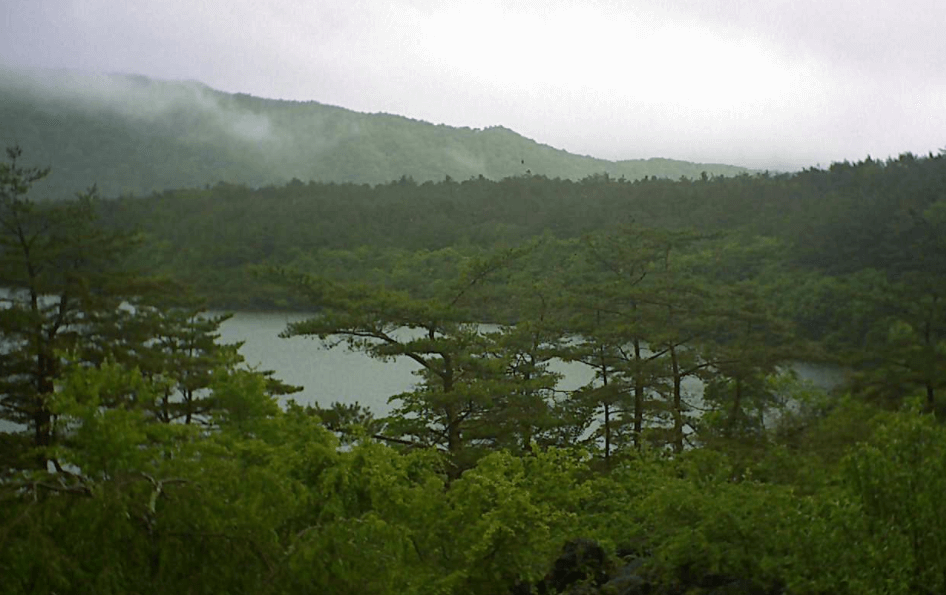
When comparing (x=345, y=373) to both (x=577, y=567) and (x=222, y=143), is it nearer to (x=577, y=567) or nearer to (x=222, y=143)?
(x=577, y=567)

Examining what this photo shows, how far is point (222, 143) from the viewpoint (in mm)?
145500

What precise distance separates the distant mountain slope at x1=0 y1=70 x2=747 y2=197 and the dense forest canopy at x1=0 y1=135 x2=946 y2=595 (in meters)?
93.1

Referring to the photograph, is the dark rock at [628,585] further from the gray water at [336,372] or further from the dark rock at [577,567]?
the gray water at [336,372]

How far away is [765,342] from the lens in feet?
61.4

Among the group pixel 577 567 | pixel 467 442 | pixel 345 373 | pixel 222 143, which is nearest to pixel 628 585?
pixel 577 567

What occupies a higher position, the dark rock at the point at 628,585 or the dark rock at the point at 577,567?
the dark rock at the point at 628,585

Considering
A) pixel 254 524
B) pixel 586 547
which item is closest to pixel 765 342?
pixel 586 547

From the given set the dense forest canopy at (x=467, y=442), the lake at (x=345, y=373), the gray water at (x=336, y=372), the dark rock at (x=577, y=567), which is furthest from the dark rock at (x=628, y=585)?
the lake at (x=345, y=373)

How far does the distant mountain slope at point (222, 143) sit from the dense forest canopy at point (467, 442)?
9310cm

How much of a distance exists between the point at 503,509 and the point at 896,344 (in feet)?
35.0

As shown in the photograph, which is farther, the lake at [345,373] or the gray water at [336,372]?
the lake at [345,373]

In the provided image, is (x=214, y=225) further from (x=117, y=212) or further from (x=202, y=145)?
(x=202, y=145)

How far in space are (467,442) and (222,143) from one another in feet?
459

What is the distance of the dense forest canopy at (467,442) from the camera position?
4.76 meters
